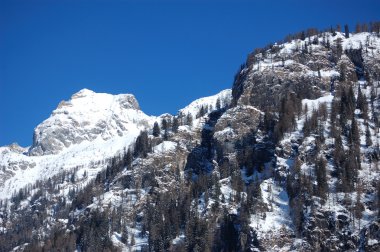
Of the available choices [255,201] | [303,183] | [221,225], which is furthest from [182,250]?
[303,183]

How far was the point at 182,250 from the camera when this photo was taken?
196000mm

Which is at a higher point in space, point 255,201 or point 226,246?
point 255,201

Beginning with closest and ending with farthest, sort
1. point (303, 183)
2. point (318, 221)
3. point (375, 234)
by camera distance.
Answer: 1. point (375, 234)
2. point (318, 221)
3. point (303, 183)

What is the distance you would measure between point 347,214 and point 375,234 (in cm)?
1463

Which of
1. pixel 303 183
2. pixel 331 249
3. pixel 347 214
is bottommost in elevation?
pixel 331 249

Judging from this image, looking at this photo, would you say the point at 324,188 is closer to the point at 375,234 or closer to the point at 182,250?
the point at 375,234

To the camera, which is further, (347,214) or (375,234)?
(347,214)

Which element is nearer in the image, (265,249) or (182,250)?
(265,249)

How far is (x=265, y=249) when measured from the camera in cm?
17812

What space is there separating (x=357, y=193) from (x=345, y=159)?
1562 centimetres

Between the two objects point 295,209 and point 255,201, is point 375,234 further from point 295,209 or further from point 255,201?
point 255,201

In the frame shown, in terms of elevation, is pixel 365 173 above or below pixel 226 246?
above

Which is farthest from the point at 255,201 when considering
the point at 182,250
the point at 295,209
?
the point at 182,250

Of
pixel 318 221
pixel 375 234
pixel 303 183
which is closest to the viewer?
pixel 375 234
